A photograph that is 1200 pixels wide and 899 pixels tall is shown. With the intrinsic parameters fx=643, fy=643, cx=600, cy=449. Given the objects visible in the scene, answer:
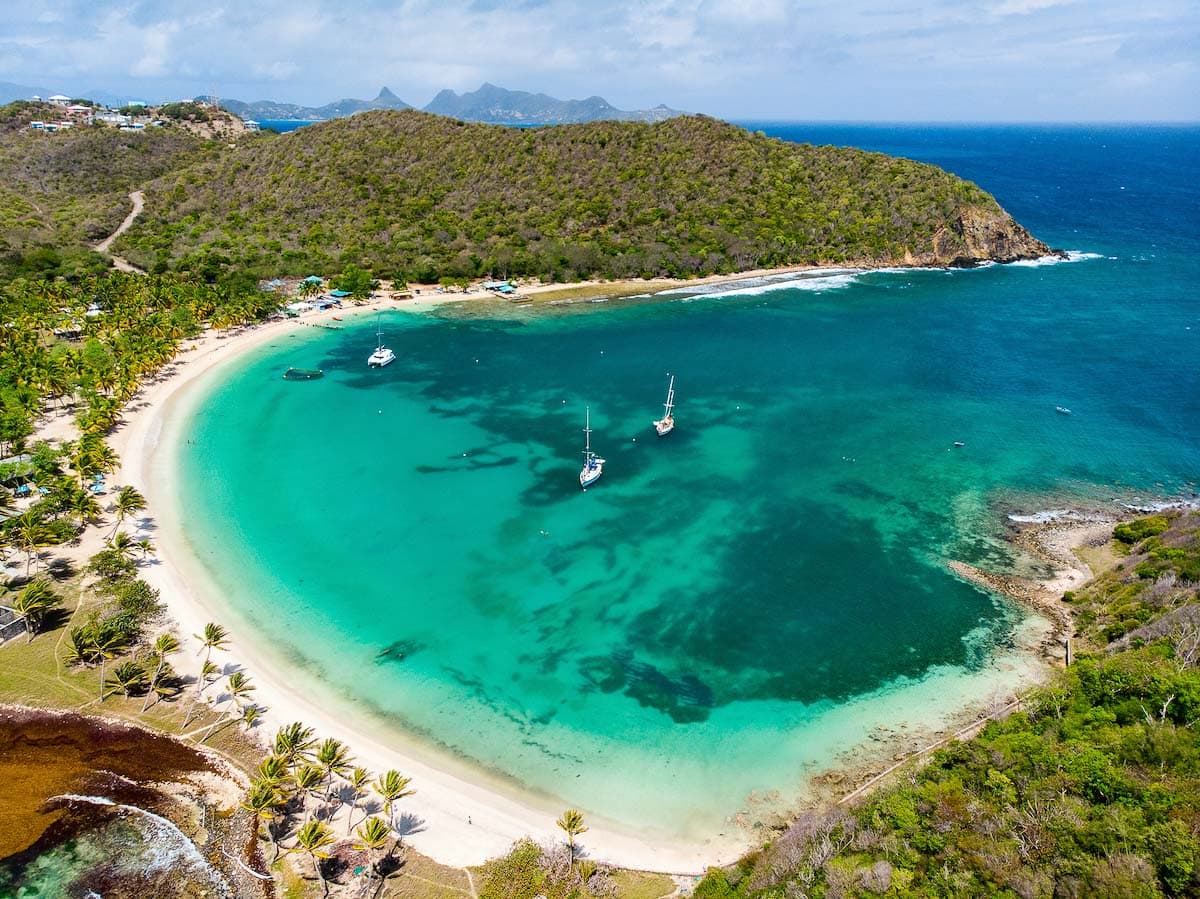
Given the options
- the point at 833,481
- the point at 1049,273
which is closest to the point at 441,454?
the point at 833,481

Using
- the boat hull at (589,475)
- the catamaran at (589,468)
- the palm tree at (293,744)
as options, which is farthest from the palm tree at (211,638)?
the catamaran at (589,468)

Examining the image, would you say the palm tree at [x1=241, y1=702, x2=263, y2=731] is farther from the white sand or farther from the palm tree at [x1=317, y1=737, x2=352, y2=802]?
the palm tree at [x1=317, y1=737, x2=352, y2=802]

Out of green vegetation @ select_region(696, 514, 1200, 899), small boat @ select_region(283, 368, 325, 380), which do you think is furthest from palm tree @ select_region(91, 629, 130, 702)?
small boat @ select_region(283, 368, 325, 380)

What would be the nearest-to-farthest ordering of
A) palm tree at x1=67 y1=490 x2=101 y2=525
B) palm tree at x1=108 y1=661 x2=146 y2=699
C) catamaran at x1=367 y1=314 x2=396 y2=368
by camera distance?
palm tree at x1=108 y1=661 x2=146 y2=699, palm tree at x1=67 y1=490 x2=101 y2=525, catamaran at x1=367 y1=314 x2=396 y2=368

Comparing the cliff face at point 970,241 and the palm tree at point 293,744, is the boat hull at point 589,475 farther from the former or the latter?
the cliff face at point 970,241

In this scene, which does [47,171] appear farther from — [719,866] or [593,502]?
[719,866]
